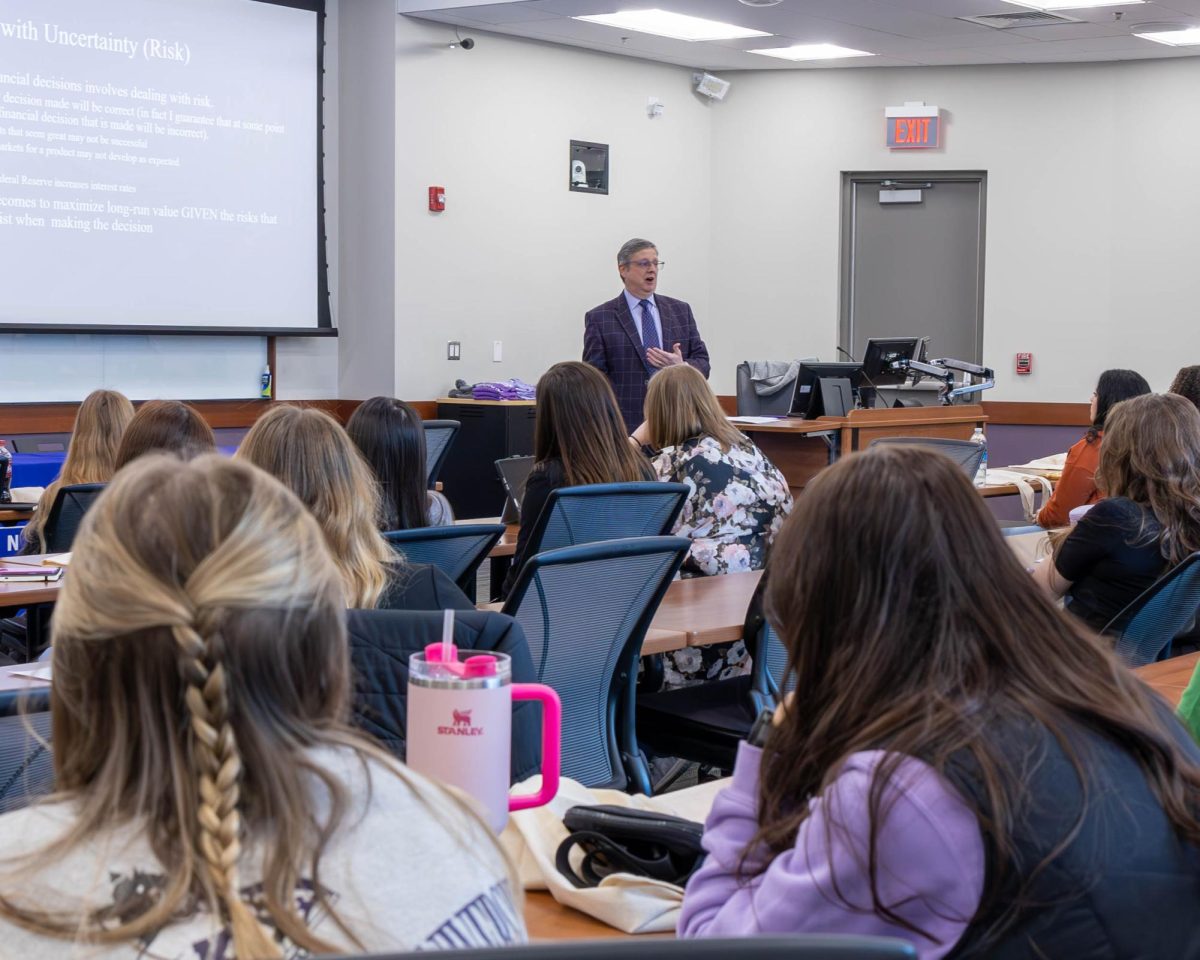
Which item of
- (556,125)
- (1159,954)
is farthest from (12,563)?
(556,125)

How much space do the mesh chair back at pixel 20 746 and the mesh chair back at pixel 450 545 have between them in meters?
1.31

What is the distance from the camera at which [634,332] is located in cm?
743

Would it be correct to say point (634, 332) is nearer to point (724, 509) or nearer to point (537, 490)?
point (724, 509)

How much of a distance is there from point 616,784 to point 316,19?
19.8ft

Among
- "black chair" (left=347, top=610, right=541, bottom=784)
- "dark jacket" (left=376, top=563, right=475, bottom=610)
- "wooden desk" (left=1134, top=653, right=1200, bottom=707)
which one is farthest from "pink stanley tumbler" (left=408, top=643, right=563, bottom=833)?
"wooden desk" (left=1134, top=653, right=1200, bottom=707)

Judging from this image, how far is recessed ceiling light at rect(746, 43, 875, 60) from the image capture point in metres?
8.88

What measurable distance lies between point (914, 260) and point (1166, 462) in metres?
6.70

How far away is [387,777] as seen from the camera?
108 centimetres

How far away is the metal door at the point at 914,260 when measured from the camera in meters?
9.62

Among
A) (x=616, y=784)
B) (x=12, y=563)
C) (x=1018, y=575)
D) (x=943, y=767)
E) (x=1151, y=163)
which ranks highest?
(x=1151, y=163)

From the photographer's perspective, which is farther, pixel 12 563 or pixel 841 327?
pixel 841 327

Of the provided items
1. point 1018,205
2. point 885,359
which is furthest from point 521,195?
point 1018,205

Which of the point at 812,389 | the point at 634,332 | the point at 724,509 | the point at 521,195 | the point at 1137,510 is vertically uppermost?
the point at 521,195

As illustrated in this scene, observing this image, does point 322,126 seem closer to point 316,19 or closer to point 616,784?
point 316,19
